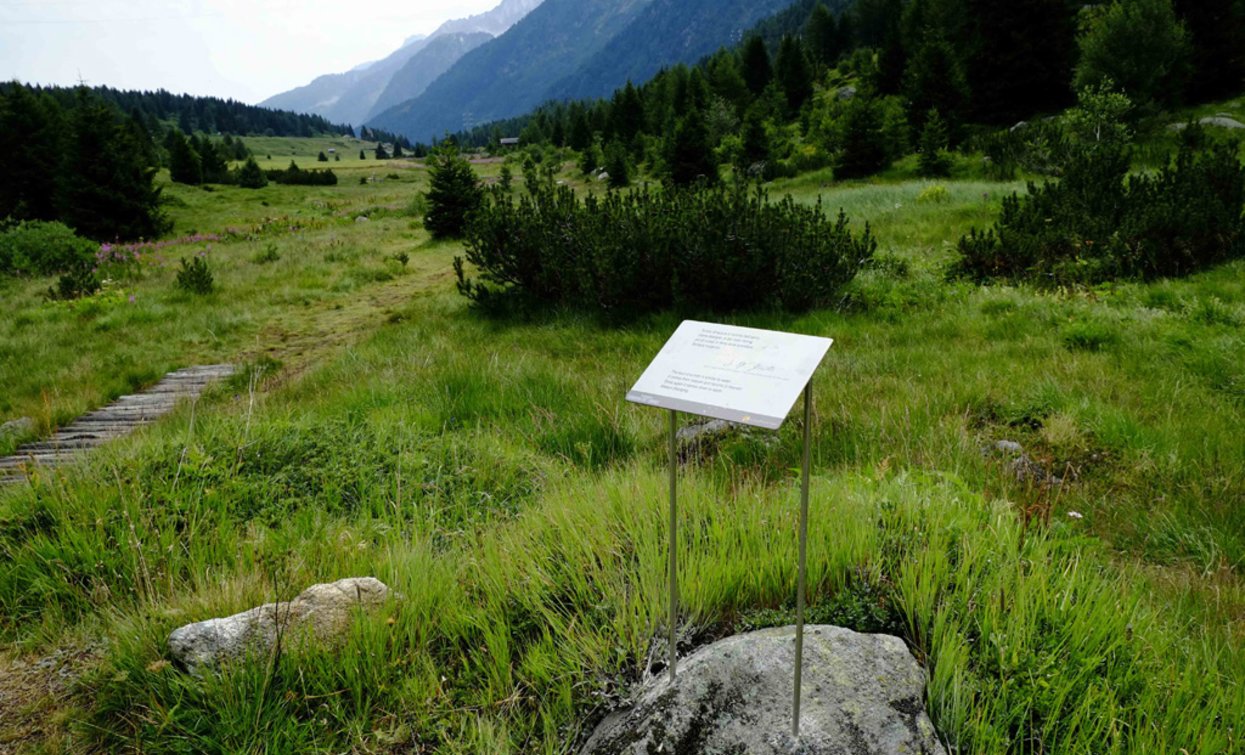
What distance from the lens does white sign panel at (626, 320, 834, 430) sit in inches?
79.8

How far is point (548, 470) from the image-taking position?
4500 millimetres

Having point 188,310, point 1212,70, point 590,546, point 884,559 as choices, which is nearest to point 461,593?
point 590,546

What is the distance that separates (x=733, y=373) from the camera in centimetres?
220

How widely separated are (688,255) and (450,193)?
42.3ft

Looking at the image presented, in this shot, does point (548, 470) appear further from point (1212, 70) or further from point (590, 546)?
point (1212, 70)

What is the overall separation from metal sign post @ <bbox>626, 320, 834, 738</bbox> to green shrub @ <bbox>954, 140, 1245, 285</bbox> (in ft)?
27.1

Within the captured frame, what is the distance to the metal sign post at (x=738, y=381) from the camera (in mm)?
2023

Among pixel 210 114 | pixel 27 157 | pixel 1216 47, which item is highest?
pixel 210 114

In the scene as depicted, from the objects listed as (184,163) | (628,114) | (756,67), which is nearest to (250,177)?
(184,163)

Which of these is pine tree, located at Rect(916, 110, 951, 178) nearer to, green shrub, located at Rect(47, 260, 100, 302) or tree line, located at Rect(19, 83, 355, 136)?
green shrub, located at Rect(47, 260, 100, 302)

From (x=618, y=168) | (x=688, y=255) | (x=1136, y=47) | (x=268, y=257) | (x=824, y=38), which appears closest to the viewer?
(x=688, y=255)

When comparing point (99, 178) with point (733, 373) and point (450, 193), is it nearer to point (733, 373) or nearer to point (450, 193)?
point (450, 193)

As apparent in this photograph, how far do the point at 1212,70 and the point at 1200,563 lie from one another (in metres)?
31.2

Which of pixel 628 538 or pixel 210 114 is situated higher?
pixel 210 114
